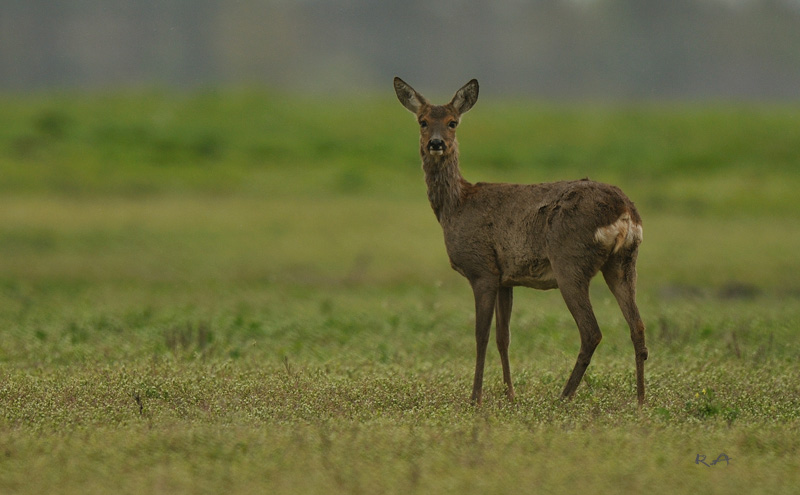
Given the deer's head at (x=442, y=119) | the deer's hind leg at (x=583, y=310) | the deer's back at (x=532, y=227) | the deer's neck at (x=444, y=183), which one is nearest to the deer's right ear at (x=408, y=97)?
the deer's head at (x=442, y=119)

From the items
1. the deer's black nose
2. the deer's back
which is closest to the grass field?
the deer's back

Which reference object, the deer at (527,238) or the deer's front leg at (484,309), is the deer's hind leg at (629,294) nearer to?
the deer at (527,238)

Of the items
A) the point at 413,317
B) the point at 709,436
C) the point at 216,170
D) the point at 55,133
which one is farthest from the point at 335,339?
the point at 55,133

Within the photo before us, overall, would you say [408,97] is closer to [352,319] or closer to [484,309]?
[484,309]

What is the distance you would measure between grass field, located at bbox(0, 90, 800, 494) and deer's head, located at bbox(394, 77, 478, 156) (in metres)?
2.00

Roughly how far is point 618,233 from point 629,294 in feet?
1.74

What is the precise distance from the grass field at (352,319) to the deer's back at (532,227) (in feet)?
3.46

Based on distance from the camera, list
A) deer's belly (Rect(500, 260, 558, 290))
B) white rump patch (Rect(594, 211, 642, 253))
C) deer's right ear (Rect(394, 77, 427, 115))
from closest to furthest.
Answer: white rump patch (Rect(594, 211, 642, 253))
deer's belly (Rect(500, 260, 558, 290))
deer's right ear (Rect(394, 77, 427, 115))

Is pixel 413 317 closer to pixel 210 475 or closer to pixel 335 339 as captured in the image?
pixel 335 339

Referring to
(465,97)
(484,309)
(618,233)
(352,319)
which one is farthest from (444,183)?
(352,319)

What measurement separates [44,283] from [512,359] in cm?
867

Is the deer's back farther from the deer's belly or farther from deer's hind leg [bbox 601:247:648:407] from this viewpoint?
deer's hind leg [bbox 601:247:648:407]

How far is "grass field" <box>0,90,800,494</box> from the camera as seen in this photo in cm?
661

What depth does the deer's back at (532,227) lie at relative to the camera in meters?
8.55
